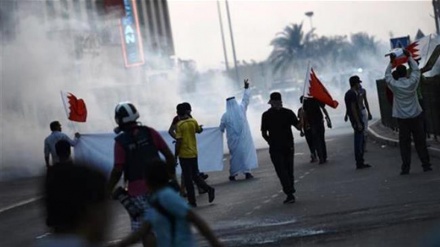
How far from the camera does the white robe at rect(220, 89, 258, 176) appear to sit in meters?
20.0

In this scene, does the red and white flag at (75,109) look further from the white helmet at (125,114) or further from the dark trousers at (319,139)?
the white helmet at (125,114)

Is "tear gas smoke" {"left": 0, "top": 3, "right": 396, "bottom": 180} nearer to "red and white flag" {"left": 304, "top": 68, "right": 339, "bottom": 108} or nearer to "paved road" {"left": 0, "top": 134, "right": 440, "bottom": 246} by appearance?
"red and white flag" {"left": 304, "top": 68, "right": 339, "bottom": 108}

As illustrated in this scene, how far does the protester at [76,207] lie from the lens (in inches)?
145

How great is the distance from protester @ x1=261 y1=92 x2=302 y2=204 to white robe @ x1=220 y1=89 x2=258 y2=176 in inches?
230

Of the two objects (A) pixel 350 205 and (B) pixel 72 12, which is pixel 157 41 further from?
(A) pixel 350 205

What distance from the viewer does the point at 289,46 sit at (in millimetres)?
126188

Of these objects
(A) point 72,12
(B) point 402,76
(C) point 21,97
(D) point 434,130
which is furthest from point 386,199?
(A) point 72,12

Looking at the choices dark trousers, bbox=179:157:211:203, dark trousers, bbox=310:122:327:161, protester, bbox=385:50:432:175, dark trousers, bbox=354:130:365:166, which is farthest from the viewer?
dark trousers, bbox=310:122:327:161

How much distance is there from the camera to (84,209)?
12.2 feet

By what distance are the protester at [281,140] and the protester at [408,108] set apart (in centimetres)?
199

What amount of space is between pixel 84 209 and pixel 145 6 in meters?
79.3

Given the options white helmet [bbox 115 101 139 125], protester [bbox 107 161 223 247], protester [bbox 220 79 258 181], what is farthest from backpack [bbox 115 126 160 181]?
protester [bbox 220 79 258 181]

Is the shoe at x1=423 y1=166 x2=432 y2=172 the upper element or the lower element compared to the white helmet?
lower

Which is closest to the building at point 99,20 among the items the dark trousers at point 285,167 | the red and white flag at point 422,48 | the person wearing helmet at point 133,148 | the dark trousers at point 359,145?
the red and white flag at point 422,48
